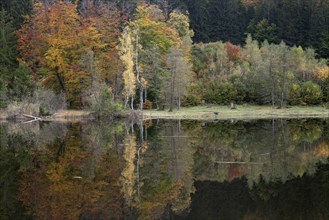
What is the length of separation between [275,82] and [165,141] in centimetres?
3223

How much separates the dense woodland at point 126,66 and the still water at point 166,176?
66.8ft

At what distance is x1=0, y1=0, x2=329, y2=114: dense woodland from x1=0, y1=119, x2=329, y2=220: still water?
20.4 meters

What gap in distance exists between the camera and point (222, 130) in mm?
35344

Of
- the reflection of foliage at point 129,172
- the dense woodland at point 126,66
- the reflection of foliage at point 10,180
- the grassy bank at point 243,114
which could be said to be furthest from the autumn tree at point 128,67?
the reflection of foliage at point 10,180

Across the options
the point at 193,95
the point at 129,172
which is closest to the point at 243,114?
the point at 193,95

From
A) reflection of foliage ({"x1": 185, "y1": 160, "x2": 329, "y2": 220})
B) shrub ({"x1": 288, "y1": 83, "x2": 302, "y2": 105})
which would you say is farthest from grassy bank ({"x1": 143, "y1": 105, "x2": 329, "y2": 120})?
reflection of foliage ({"x1": 185, "y1": 160, "x2": 329, "y2": 220})

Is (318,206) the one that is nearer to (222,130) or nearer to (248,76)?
(222,130)

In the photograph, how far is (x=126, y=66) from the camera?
49.9 metres

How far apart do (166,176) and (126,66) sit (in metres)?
32.5

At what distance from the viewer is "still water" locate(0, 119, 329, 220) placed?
13742 millimetres

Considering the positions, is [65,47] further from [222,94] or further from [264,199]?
[264,199]

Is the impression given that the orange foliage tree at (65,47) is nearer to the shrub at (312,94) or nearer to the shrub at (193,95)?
the shrub at (193,95)

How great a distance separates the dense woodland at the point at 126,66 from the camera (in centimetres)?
5128

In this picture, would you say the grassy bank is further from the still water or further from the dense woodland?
the still water
